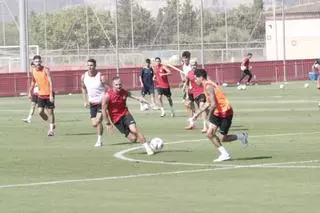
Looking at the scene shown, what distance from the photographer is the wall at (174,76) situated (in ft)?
179

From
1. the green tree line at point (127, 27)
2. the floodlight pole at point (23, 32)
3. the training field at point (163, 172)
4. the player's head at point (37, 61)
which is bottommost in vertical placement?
the training field at point (163, 172)

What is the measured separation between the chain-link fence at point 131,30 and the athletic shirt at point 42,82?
44740mm

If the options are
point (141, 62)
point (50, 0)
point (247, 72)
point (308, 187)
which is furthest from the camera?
point (50, 0)

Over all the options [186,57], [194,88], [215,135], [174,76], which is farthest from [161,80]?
[174,76]

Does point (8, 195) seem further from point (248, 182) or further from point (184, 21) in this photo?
point (184, 21)

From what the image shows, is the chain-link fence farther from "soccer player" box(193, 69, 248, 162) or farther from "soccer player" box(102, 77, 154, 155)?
"soccer player" box(193, 69, 248, 162)

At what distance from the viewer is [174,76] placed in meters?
60.2

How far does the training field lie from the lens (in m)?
12.2

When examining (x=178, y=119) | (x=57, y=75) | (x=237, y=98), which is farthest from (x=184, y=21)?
(x=178, y=119)

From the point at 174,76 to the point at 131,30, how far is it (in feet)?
60.2

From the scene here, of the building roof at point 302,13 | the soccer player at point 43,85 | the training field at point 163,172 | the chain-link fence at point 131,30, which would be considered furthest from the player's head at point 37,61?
the building roof at point 302,13

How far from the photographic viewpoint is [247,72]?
5459 cm

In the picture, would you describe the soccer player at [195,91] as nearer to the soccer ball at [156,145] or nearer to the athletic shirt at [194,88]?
the athletic shirt at [194,88]

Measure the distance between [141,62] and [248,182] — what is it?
57.3m
